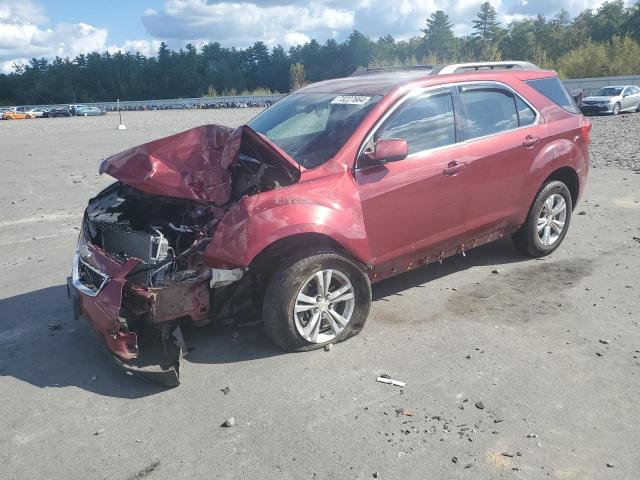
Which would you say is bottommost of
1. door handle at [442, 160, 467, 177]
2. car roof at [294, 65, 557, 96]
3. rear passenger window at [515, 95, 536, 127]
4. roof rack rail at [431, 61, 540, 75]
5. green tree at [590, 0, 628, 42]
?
A: door handle at [442, 160, 467, 177]

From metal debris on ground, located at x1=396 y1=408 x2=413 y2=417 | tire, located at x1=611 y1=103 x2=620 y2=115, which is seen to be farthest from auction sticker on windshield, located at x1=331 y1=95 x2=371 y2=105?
tire, located at x1=611 y1=103 x2=620 y2=115

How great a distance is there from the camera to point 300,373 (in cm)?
390

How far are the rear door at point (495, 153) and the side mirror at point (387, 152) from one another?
89 centimetres

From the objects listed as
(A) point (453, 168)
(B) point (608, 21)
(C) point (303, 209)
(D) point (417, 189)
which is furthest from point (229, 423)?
(B) point (608, 21)

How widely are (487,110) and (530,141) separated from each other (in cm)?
58

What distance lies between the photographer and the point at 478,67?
18.3 ft

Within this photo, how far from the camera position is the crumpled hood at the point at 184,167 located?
13.8 ft

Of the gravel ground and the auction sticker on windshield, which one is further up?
the auction sticker on windshield

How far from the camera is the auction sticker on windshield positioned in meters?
4.69

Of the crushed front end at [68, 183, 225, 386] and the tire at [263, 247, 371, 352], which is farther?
the tire at [263, 247, 371, 352]

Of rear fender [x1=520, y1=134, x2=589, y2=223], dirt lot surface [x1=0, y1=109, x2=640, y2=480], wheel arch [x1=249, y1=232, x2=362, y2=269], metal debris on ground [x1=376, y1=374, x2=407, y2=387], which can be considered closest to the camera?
dirt lot surface [x1=0, y1=109, x2=640, y2=480]

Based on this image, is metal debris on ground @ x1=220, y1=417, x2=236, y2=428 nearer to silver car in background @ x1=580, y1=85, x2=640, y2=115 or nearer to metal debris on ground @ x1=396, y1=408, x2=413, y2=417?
metal debris on ground @ x1=396, y1=408, x2=413, y2=417

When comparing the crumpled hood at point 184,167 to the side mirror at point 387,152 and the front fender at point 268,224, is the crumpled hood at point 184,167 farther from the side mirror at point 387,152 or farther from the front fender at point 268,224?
the side mirror at point 387,152

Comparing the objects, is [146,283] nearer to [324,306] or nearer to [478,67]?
[324,306]
